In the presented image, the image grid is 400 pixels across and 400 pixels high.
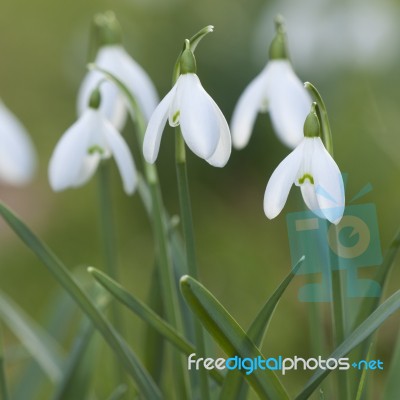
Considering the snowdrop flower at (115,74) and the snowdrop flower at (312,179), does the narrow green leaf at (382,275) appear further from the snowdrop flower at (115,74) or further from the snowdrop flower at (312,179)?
the snowdrop flower at (115,74)

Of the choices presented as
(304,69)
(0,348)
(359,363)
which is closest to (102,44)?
(0,348)

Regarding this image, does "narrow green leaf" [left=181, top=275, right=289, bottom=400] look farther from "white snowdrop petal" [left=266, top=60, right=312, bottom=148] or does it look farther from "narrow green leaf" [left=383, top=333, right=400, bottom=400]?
"white snowdrop petal" [left=266, top=60, right=312, bottom=148]

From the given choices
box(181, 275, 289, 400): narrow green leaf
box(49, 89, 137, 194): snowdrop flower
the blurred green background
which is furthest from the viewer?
the blurred green background

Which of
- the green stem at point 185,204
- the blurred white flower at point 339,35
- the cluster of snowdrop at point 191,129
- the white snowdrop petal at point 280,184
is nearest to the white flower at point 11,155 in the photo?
the cluster of snowdrop at point 191,129

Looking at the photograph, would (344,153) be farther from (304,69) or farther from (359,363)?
(359,363)

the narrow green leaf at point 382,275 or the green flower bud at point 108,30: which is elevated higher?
the green flower bud at point 108,30

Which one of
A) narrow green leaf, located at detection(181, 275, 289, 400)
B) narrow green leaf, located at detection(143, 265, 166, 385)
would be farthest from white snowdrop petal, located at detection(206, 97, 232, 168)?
narrow green leaf, located at detection(143, 265, 166, 385)
